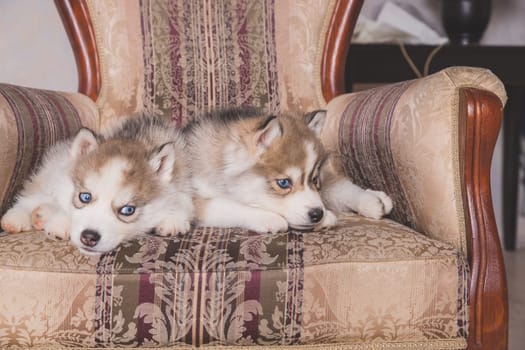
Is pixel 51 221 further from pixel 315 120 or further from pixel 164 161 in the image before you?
pixel 315 120

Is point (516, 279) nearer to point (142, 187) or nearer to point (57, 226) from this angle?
point (142, 187)

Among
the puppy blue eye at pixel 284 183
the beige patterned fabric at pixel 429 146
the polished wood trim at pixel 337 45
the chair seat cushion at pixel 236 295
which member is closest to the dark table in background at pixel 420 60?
the polished wood trim at pixel 337 45

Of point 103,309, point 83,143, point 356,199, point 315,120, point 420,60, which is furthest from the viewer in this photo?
point 420,60

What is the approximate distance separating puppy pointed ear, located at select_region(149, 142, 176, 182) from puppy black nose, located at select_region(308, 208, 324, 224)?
42 centimetres

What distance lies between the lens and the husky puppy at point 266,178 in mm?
1559

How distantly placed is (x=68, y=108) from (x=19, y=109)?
34cm

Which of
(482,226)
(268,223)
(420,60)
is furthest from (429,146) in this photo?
(420,60)

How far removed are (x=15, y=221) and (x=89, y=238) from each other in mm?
300

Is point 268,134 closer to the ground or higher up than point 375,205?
higher up

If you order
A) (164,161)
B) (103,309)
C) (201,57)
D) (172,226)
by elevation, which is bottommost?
(103,309)

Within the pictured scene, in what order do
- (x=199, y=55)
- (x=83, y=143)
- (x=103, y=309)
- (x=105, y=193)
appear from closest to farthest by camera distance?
(x=103, y=309)
(x=105, y=193)
(x=83, y=143)
(x=199, y=55)

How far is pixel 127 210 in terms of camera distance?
4.91ft

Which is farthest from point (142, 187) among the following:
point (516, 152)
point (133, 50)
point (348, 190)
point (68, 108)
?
point (516, 152)

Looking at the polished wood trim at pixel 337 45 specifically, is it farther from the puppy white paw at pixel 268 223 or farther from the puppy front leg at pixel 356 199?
the puppy white paw at pixel 268 223
